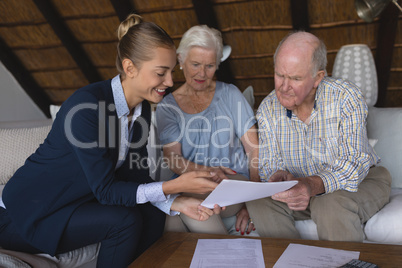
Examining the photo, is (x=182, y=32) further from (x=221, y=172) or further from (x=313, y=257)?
(x=313, y=257)

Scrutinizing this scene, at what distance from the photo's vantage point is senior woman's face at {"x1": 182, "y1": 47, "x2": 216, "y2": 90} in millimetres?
2107

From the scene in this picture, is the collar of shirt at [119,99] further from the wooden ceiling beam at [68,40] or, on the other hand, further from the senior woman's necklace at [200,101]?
the wooden ceiling beam at [68,40]

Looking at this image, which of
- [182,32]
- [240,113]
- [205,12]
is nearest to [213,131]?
[240,113]

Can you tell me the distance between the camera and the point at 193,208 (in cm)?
151

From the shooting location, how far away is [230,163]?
212 centimetres

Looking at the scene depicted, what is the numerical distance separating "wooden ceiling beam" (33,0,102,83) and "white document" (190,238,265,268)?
449 cm

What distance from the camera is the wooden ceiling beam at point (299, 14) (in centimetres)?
410

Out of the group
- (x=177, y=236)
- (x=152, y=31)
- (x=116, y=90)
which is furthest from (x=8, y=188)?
(x=152, y=31)

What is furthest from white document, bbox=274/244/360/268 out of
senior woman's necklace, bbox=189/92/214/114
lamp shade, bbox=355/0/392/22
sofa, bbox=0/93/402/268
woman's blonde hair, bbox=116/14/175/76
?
lamp shade, bbox=355/0/392/22

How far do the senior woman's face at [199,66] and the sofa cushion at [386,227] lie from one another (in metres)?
1.12

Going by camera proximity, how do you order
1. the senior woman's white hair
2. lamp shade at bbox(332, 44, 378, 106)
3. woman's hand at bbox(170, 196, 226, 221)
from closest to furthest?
woman's hand at bbox(170, 196, 226, 221), the senior woman's white hair, lamp shade at bbox(332, 44, 378, 106)

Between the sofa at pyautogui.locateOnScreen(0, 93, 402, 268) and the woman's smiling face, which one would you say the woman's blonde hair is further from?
the sofa at pyautogui.locateOnScreen(0, 93, 402, 268)

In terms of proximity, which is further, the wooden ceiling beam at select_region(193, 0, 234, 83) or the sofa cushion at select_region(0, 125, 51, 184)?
the wooden ceiling beam at select_region(193, 0, 234, 83)

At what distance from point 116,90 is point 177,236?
64 cm
